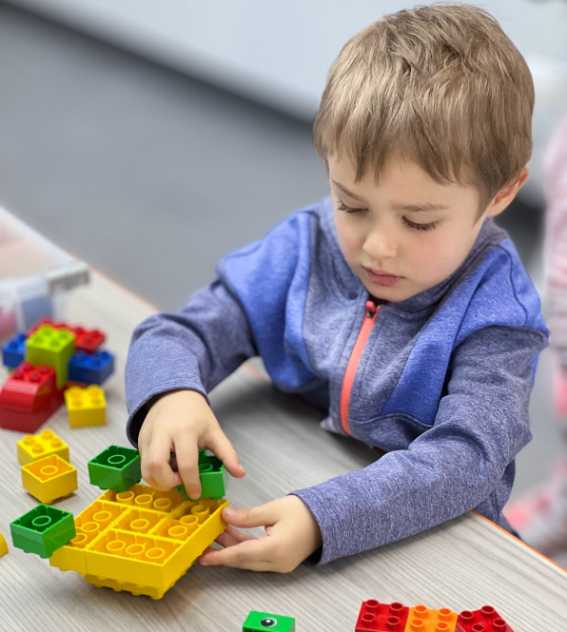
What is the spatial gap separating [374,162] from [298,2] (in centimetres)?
230

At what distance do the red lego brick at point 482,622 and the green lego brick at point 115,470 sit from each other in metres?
0.26

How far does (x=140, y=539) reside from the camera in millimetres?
675

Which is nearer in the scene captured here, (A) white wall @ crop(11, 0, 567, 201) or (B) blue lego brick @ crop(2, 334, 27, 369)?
(B) blue lego brick @ crop(2, 334, 27, 369)

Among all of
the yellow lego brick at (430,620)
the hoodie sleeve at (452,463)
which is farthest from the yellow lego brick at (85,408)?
the yellow lego brick at (430,620)

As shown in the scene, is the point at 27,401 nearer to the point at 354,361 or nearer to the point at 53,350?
the point at 53,350

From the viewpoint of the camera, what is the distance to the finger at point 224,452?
75 cm

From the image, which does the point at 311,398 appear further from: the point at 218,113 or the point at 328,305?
the point at 218,113

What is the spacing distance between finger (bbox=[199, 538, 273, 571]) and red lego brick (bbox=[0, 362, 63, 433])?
0.24 metres

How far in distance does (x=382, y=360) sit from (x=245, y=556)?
0.77 ft

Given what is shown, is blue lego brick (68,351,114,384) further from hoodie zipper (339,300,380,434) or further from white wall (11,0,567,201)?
white wall (11,0,567,201)

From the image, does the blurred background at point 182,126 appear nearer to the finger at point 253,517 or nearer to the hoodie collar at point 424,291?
the hoodie collar at point 424,291

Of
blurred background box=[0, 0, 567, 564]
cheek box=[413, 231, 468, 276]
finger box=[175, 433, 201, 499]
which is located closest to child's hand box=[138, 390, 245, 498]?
finger box=[175, 433, 201, 499]

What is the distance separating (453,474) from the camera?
741mm

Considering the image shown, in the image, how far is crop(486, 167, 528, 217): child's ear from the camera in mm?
811
